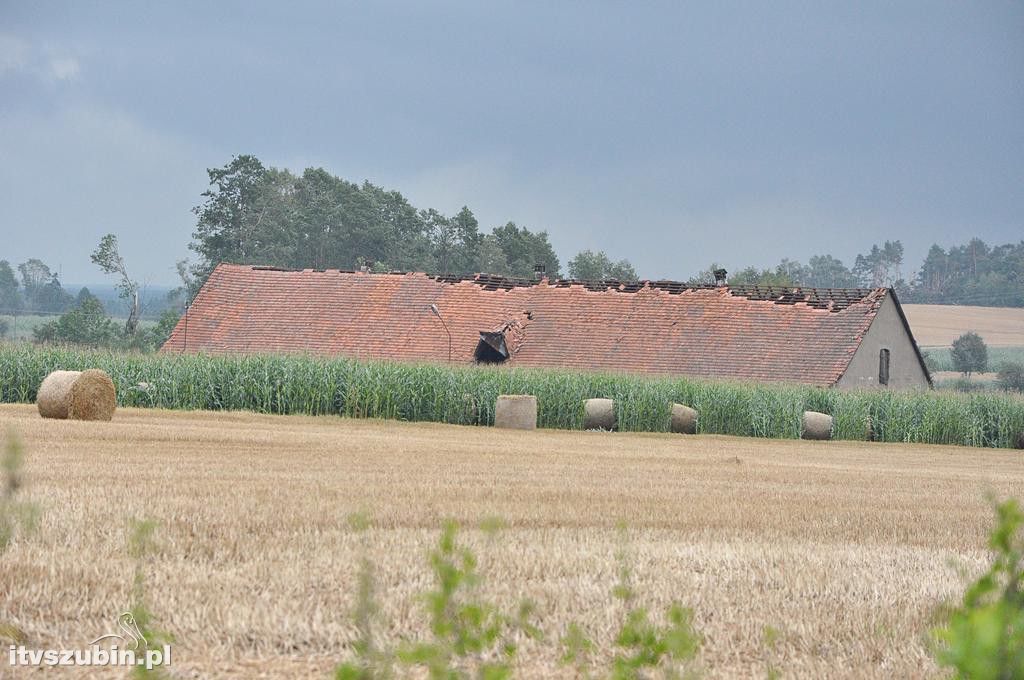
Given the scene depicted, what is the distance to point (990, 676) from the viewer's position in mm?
2756

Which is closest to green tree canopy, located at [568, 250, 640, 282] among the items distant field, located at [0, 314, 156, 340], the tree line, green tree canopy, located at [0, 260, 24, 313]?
the tree line

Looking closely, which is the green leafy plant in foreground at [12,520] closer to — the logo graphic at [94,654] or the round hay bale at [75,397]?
the logo graphic at [94,654]

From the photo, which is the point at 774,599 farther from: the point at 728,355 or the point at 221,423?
the point at 728,355

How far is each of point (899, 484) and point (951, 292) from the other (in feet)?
558

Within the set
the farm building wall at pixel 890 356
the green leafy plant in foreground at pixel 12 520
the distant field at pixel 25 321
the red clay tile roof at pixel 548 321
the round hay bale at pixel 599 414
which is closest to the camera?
the green leafy plant in foreground at pixel 12 520

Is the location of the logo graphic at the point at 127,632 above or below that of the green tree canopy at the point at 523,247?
below

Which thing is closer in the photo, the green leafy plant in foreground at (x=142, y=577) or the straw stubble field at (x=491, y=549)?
the green leafy plant in foreground at (x=142, y=577)

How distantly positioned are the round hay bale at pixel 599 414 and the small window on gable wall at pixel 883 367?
17.8 m

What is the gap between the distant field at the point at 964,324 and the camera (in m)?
129

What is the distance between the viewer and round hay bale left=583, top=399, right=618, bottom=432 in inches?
1313

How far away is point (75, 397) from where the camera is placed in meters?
24.8

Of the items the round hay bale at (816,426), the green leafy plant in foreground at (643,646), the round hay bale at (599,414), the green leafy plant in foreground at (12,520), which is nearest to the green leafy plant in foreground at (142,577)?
the green leafy plant in foreground at (12,520)

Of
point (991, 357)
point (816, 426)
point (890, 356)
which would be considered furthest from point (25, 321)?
point (816, 426)

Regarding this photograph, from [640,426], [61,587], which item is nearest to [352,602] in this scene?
[61,587]
